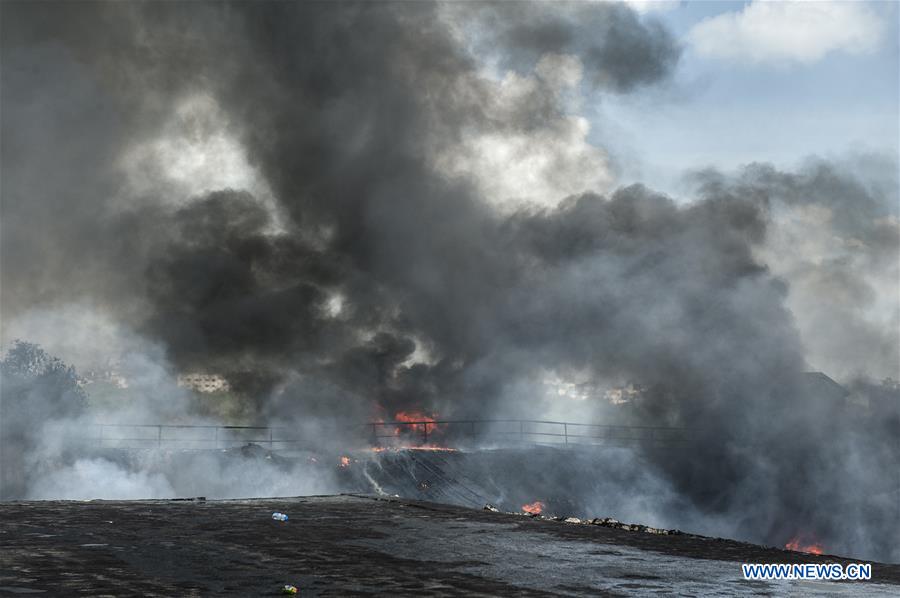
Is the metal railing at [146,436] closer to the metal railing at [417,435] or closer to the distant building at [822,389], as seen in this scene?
the metal railing at [417,435]

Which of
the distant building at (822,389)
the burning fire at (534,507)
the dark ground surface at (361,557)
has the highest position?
the distant building at (822,389)

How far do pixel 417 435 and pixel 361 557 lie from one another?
35.6 m

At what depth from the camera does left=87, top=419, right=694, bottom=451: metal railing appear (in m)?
33.5

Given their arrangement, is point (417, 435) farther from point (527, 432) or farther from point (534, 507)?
point (534, 507)

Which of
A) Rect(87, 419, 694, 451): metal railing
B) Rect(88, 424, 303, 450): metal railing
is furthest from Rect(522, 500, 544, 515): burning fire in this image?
Rect(88, 424, 303, 450): metal railing

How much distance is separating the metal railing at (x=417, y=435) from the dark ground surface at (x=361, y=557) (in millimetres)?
18139

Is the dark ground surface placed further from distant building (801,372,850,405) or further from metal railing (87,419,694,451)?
distant building (801,372,850,405)

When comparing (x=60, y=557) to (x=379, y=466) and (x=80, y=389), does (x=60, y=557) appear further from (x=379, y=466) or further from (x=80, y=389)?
(x=80, y=389)

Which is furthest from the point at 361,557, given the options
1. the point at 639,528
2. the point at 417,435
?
the point at 417,435

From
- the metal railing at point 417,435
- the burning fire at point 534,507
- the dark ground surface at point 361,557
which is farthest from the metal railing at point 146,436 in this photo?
the dark ground surface at point 361,557

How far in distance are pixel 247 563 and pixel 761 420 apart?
35.7 metres

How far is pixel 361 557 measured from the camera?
10.4 metres

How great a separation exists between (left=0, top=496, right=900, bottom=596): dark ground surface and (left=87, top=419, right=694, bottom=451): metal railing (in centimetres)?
1814

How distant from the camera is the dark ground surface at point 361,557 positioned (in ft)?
27.7
